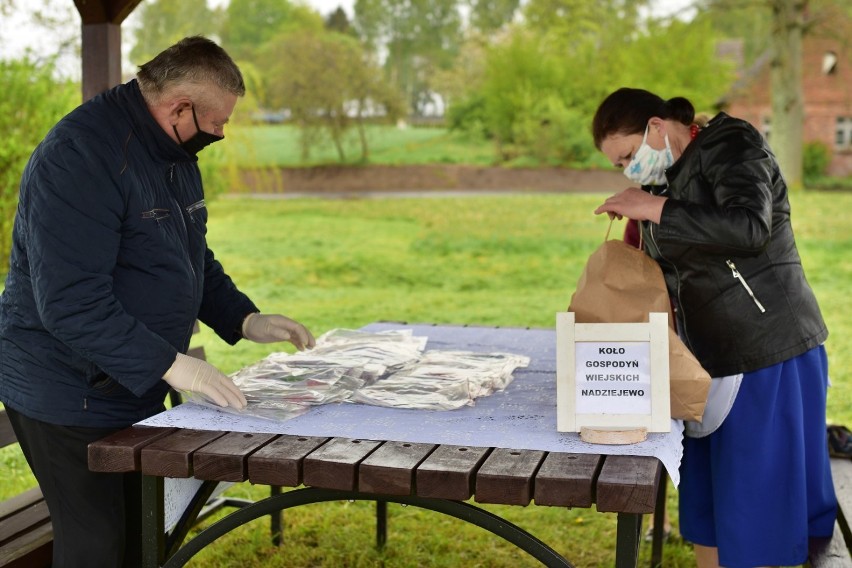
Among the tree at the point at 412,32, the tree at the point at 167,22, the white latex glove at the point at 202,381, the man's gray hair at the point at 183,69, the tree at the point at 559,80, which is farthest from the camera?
the tree at the point at 412,32

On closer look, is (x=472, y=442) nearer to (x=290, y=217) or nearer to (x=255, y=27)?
(x=290, y=217)

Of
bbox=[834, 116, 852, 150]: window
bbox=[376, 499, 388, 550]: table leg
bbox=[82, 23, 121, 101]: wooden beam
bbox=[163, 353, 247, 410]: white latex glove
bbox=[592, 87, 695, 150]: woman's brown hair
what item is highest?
bbox=[834, 116, 852, 150]: window

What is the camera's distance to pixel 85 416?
220 centimetres

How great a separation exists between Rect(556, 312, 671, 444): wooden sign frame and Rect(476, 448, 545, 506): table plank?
0.55ft

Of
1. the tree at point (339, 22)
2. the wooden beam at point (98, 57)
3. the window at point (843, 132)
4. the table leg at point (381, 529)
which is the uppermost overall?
the tree at point (339, 22)

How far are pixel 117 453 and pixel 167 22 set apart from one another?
22.1 meters

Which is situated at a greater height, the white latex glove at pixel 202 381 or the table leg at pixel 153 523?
the white latex glove at pixel 202 381

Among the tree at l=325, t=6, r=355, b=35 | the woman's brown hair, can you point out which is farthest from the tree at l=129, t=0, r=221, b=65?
the woman's brown hair

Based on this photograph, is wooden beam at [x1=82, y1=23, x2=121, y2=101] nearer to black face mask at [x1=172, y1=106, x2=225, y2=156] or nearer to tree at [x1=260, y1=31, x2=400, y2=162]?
black face mask at [x1=172, y1=106, x2=225, y2=156]

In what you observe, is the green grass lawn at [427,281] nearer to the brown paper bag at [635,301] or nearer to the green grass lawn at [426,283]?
the green grass lawn at [426,283]

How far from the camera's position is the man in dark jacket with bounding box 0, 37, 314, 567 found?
2.04m

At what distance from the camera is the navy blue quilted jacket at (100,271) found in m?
2.03

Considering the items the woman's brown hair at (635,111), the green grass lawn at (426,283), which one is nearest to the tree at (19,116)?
the green grass lawn at (426,283)

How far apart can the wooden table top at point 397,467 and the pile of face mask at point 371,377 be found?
0.77ft
